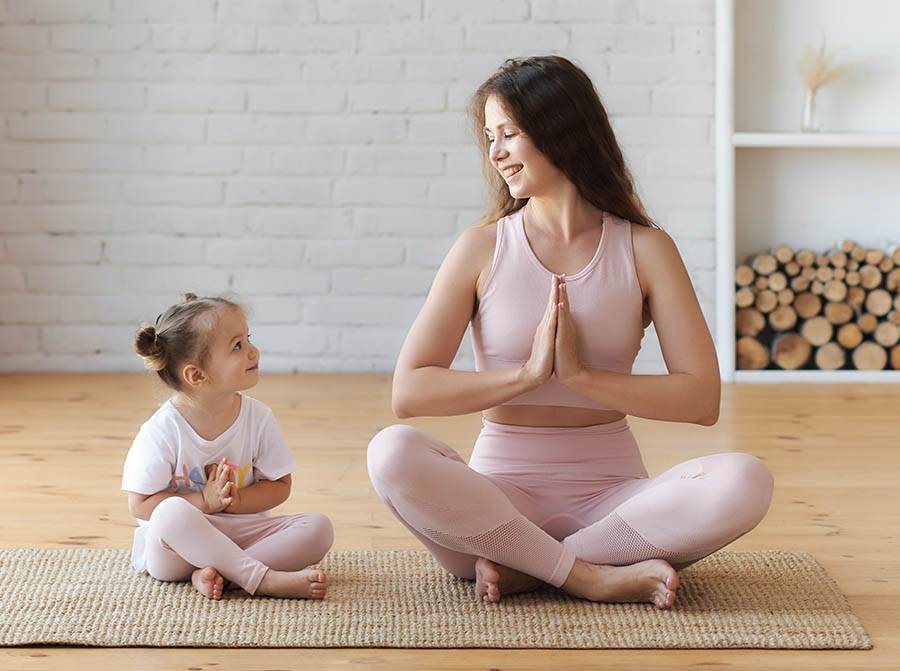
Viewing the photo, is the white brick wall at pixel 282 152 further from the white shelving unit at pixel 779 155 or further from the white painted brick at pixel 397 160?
the white shelving unit at pixel 779 155

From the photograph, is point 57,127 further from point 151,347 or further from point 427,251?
point 151,347

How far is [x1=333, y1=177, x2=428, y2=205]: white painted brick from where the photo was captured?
4.48 meters

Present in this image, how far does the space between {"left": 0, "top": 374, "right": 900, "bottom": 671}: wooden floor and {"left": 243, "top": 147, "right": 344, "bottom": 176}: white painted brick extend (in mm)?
717

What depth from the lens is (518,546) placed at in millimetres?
1911

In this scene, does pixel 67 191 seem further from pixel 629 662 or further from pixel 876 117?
pixel 629 662

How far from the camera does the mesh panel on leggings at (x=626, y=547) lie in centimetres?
193

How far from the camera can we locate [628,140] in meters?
4.46

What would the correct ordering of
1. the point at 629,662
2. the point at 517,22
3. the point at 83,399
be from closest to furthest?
the point at 629,662, the point at 83,399, the point at 517,22

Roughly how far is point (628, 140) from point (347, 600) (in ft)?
9.28

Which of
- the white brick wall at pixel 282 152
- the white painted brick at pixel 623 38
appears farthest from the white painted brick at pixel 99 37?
the white painted brick at pixel 623 38

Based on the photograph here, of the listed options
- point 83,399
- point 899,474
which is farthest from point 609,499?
point 83,399

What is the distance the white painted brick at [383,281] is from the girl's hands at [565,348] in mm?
2624

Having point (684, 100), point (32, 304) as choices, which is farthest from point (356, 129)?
point (32, 304)

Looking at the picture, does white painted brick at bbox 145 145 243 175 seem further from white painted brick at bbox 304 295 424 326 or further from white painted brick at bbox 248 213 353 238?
white painted brick at bbox 304 295 424 326
